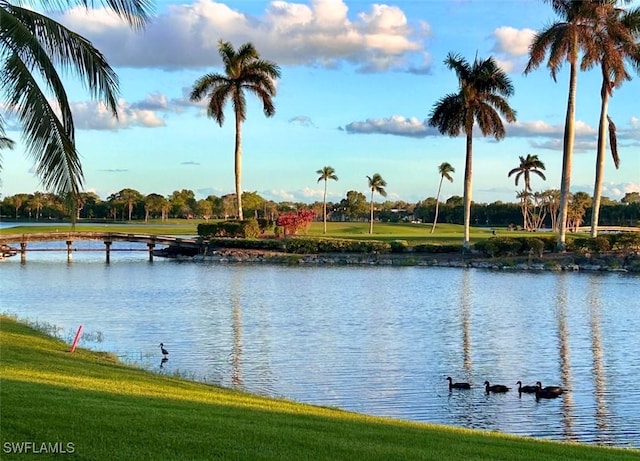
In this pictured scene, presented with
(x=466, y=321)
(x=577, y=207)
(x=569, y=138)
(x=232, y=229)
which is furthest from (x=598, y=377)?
(x=577, y=207)

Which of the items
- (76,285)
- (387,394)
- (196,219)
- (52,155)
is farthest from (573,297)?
(196,219)

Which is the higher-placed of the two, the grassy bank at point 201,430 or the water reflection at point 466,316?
the grassy bank at point 201,430

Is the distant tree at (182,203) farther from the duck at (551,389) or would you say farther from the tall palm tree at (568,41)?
the duck at (551,389)

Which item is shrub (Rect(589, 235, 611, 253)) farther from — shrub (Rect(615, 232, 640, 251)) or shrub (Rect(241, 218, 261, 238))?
shrub (Rect(241, 218, 261, 238))

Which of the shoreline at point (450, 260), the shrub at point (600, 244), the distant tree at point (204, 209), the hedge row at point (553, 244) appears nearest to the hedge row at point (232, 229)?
the shoreline at point (450, 260)

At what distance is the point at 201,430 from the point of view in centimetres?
851

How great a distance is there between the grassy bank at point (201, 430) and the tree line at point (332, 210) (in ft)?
374

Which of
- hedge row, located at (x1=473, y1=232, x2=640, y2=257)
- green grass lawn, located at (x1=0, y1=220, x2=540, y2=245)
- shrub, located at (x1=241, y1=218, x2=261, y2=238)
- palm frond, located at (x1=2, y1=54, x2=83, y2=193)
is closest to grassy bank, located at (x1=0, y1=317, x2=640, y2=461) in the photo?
palm frond, located at (x1=2, y1=54, x2=83, y2=193)

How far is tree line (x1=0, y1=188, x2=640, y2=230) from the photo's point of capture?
132 meters

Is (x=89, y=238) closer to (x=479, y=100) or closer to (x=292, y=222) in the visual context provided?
(x=292, y=222)

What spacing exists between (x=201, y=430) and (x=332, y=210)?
529 ft

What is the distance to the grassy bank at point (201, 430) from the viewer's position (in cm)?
775

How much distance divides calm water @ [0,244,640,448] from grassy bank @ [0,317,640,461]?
3.68 metres

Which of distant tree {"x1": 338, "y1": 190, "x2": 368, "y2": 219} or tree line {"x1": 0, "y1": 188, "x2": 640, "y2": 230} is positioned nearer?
tree line {"x1": 0, "y1": 188, "x2": 640, "y2": 230}
